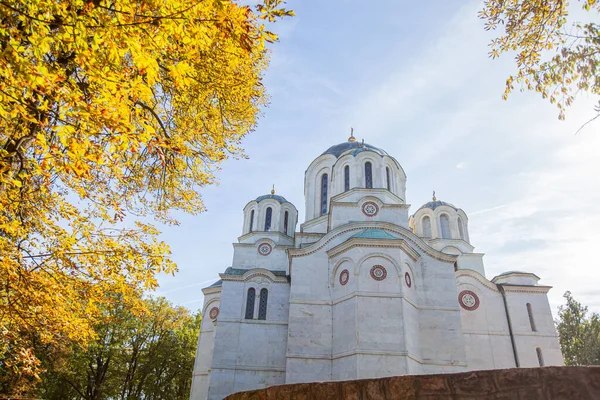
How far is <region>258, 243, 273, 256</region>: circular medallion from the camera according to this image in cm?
2089

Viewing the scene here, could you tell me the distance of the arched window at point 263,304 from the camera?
56.3 feet

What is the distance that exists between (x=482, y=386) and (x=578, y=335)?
3196 centimetres

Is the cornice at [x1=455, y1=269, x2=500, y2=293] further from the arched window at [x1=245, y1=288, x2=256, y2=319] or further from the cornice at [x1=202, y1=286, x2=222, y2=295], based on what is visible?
the cornice at [x1=202, y1=286, x2=222, y2=295]

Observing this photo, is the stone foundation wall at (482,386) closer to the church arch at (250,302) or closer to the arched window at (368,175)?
the church arch at (250,302)

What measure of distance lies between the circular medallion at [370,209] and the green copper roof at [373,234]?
1.40 m

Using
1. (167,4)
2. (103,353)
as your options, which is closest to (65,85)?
(167,4)

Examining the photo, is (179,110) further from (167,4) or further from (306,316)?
(306,316)

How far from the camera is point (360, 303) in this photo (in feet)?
44.8

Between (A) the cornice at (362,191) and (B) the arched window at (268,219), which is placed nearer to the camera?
(A) the cornice at (362,191)

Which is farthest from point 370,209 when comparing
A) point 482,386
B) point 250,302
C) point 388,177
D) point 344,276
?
point 482,386

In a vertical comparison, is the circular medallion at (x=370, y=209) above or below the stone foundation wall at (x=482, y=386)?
above

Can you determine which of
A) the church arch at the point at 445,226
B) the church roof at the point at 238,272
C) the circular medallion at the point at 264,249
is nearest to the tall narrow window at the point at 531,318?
the church arch at the point at 445,226

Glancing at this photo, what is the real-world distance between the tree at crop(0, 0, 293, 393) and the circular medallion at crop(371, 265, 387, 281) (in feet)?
28.1

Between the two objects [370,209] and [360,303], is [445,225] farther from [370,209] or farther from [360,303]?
[360,303]
